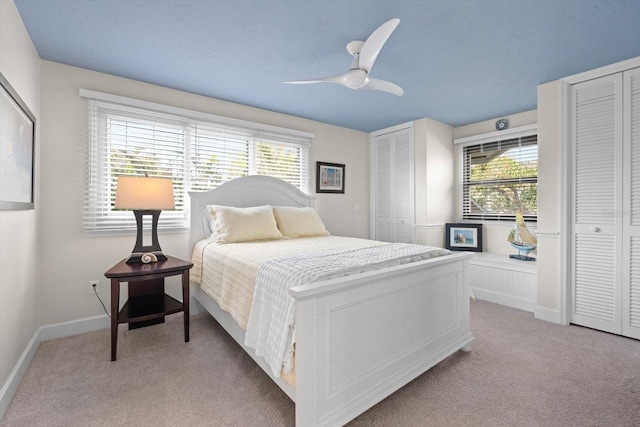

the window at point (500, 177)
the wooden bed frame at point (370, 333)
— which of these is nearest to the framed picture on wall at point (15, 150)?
the wooden bed frame at point (370, 333)

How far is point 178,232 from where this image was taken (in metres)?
3.10

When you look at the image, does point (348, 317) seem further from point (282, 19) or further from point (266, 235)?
point (282, 19)

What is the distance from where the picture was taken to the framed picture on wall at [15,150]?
5.22ft

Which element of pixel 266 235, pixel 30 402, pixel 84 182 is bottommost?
pixel 30 402

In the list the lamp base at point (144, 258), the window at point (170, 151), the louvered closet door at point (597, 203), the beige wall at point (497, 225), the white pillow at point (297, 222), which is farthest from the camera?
the beige wall at point (497, 225)

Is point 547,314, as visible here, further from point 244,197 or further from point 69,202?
point 69,202

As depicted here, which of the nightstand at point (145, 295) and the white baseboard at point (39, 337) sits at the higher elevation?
the nightstand at point (145, 295)

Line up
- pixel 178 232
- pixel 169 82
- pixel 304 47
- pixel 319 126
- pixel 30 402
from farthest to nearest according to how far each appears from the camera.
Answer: pixel 319 126 < pixel 178 232 < pixel 169 82 < pixel 304 47 < pixel 30 402

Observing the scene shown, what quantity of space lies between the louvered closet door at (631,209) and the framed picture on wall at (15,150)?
14.6 feet

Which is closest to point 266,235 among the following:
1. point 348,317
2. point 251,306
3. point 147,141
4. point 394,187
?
point 251,306

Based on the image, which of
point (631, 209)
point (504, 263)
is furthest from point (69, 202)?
point (631, 209)

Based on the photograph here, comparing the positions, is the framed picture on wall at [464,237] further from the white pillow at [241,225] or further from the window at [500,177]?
the white pillow at [241,225]

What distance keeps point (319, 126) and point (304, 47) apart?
6.65 feet

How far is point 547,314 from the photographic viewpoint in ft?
9.50
